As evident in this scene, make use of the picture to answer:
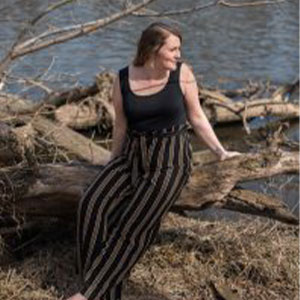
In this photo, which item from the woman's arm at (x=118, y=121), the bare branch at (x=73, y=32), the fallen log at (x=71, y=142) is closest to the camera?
the woman's arm at (x=118, y=121)

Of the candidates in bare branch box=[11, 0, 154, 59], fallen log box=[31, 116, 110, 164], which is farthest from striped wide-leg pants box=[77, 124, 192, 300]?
fallen log box=[31, 116, 110, 164]

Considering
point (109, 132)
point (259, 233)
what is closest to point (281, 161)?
point (259, 233)

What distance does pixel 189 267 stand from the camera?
4738mm

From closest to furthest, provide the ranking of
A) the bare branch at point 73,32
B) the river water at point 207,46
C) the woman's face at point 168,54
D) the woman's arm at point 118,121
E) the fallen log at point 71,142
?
the woman's face at point 168,54 < the woman's arm at point 118,121 < the bare branch at point 73,32 < the fallen log at point 71,142 < the river water at point 207,46

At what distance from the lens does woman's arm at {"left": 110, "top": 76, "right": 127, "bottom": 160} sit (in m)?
4.23

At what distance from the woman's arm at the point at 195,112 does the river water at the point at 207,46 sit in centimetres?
468

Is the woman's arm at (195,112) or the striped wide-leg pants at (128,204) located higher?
the woman's arm at (195,112)

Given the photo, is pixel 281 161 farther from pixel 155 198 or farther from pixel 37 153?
pixel 37 153

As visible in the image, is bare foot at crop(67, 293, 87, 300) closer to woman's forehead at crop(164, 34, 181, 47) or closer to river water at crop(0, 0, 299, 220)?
woman's forehead at crop(164, 34, 181, 47)

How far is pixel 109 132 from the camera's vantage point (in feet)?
29.2

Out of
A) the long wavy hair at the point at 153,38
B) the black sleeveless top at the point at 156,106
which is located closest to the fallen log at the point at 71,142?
the black sleeveless top at the point at 156,106

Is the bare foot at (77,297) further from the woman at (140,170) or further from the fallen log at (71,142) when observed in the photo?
the fallen log at (71,142)

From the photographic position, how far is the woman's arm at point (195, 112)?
4230 mm

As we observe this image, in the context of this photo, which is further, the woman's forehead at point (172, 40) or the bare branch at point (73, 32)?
the bare branch at point (73, 32)
